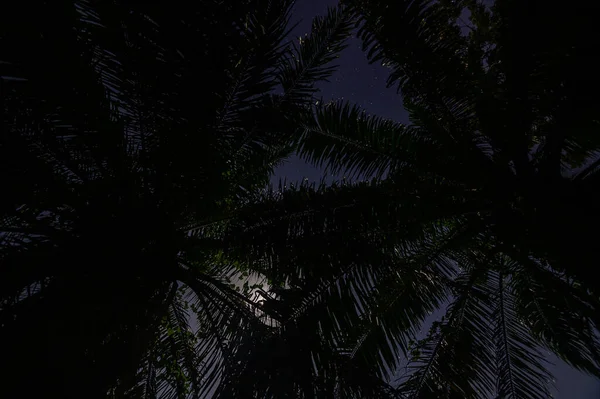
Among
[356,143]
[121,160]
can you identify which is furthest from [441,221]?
[121,160]

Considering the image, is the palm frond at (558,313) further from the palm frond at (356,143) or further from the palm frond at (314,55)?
the palm frond at (314,55)

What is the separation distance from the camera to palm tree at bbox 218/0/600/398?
9.57 ft

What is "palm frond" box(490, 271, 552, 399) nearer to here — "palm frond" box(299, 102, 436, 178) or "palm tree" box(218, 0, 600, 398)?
"palm tree" box(218, 0, 600, 398)

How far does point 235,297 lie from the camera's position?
3.80 m

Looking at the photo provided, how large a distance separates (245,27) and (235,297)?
273 cm

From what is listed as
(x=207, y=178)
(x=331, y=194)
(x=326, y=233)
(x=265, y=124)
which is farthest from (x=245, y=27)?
(x=326, y=233)

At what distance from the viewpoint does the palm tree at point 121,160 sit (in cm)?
261

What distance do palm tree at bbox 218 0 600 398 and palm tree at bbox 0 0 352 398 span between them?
2.01 ft

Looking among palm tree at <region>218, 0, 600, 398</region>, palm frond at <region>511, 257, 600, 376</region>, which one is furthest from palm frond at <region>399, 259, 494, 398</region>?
palm frond at <region>511, 257, 600, 376</region>

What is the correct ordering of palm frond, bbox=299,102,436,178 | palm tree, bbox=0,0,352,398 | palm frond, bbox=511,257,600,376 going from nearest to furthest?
palm tree, bbox=0,0,352,398 → palm frond, bbox=511,257,600,376 → palm frond, bbox=299,102,436,178

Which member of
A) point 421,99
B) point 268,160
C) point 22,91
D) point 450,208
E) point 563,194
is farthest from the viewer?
point 268,160

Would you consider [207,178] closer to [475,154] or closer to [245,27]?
[245,27]

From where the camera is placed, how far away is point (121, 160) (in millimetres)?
3385

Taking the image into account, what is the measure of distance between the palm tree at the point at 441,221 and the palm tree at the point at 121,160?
611 mm
